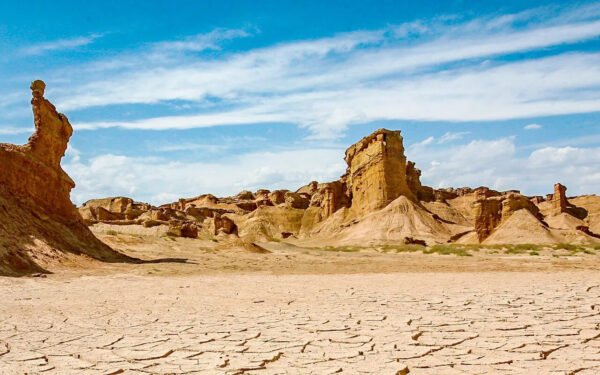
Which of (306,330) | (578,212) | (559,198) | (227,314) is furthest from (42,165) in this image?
(578,212)

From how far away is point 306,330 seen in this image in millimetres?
5984

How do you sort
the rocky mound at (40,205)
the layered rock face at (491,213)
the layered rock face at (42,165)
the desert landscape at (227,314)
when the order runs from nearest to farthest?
the desert landscape at (227,314) < the rocky mound at (40,205) < the layered rock face at (42,165) < the layered rock face at (491,213)

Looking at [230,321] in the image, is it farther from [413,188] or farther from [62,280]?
[413,188]

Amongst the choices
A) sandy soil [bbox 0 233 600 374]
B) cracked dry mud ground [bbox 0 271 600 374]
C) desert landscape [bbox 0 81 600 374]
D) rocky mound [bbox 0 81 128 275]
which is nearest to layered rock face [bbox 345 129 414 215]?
desert landscape [bbox 0 81 600 374]

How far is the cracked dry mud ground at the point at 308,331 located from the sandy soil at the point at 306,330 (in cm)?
1

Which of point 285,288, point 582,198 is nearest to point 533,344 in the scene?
point 285,288

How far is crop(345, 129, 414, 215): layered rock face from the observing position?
5547 centimetres

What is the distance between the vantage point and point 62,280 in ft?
42.8

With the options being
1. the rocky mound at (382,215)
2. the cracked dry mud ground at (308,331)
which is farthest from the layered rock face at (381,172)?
the cracked dry mud ground at (308,331)

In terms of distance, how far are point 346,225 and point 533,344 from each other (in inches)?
2088

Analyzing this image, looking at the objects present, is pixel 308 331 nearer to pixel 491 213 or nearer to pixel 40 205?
pixel 40 205

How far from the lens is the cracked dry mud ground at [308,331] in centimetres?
442

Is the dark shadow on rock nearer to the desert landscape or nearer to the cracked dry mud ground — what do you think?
the desert landscape

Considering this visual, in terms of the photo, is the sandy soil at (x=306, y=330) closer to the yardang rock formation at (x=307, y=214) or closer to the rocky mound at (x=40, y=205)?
the rocky mound at (x=40, y=205)
